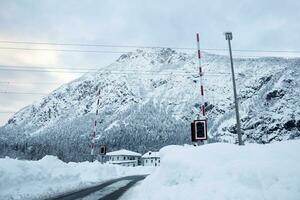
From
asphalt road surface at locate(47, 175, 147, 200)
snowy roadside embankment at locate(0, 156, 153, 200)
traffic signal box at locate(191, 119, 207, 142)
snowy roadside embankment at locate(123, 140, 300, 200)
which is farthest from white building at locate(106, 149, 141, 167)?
snowy roadside embankment at locate(123, 140, 300, 200)

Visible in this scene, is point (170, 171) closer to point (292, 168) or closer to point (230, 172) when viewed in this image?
point (230, 172)

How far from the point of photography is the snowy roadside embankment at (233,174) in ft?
30.5

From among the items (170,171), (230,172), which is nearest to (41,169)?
(170,171)

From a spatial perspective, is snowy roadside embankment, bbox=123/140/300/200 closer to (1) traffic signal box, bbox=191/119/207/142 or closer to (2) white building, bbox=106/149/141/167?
(1) traffic signal box, bbox=191/119/207/142

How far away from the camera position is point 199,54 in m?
20.7

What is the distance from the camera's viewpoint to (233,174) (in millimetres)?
10555

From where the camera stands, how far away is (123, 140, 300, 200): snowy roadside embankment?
30.5ft

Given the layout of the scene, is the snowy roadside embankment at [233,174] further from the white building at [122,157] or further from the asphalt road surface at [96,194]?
the white building at [122,157]

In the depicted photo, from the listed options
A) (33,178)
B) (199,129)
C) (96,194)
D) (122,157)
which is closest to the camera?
(96,194)

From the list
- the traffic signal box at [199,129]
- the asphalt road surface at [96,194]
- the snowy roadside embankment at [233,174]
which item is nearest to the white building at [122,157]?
the asphalt road surface at [96,194]

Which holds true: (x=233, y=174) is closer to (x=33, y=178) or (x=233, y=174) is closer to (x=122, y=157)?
(x=33, y=178)

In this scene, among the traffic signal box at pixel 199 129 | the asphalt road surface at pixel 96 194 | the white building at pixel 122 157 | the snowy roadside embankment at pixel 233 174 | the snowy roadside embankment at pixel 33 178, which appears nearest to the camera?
the snowy roadside embankment at pixel 233 174

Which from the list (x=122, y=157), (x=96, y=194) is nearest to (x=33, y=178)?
(x=96, y=194)

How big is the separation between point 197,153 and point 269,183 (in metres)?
4.83
